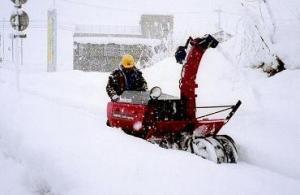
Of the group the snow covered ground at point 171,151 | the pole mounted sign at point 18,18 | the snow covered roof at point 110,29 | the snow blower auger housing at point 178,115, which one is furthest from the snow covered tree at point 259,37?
the snow covered roof at point 110,29

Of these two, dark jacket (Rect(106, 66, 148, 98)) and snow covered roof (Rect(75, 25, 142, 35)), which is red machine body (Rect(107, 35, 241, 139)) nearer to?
dark jacket (Rect(106, 66, 148, 98))

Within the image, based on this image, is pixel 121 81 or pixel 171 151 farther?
pixel 121 81

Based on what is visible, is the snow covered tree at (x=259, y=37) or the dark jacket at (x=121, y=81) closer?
the dark jacket at (x=121, y=81)

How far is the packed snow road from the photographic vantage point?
4.03 meters

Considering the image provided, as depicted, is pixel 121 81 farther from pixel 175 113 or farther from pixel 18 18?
pixel 18 18

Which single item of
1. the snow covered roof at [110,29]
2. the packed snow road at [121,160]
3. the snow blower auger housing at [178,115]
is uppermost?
the snow covered roof at [110,29]

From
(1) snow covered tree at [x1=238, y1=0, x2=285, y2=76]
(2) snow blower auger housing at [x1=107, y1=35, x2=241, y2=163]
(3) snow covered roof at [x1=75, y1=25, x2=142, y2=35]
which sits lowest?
(2) snow blower auger housing at [x1=107, y1=35, x2=241, y2=163]

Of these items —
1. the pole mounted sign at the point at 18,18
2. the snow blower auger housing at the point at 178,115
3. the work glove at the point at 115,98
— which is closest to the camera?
the snow blower auger housing at the point at 178,115

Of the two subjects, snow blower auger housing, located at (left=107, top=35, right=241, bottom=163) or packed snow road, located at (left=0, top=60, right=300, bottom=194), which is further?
snow blower auger housing, located at (left=107, top=35, right=241, bottom=163)

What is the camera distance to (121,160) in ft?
15.3

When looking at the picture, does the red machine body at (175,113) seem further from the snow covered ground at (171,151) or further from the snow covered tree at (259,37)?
the snow covered tree at (259,37)

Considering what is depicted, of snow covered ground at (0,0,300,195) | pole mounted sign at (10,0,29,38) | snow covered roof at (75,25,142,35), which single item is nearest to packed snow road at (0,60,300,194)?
snow covered ground at (0,0,300,195)

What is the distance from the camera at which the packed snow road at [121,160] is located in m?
4.03

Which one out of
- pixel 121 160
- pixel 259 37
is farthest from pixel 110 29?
pixel 121 160
